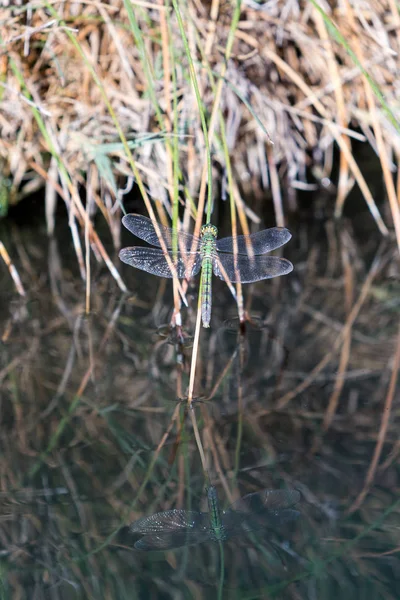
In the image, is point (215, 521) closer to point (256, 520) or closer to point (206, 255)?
point (256, 520)

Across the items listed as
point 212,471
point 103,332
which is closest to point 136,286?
point 103,332

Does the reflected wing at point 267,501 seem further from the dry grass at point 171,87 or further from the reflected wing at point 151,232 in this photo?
the dry grass at point 171,87

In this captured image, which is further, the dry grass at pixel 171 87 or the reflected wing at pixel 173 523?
the dry grass at pixel 171 87

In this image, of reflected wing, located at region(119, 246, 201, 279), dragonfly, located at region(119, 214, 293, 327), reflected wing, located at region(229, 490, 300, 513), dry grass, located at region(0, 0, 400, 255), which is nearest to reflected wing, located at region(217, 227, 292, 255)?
dragonfly, located at region(119, 214, 293, 327)

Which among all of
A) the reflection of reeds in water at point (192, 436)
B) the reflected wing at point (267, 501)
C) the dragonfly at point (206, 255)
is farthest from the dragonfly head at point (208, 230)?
the reflected wing at point (267, 501)

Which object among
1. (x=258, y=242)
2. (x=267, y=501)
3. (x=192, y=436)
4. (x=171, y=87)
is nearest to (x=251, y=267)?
(x=258, y=242)

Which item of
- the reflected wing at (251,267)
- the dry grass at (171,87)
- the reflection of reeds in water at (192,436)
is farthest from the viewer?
the dry grass at (171,87)

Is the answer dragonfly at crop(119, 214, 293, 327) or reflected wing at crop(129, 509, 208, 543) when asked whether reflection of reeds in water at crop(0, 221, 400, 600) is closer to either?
reflected wing at crop(129, 509, 208, 543)
